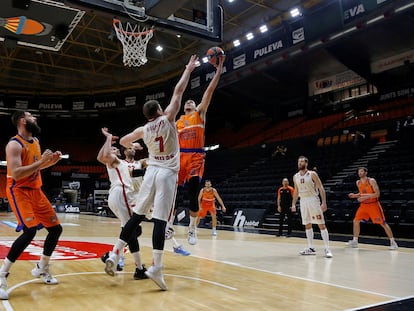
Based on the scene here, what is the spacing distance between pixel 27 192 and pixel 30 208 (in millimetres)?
162

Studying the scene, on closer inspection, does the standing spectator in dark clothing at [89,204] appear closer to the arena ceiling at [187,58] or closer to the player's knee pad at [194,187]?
the arena ceiling at [187,58]

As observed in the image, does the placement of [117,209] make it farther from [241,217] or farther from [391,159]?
[391,159]

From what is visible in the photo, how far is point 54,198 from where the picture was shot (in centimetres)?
2892

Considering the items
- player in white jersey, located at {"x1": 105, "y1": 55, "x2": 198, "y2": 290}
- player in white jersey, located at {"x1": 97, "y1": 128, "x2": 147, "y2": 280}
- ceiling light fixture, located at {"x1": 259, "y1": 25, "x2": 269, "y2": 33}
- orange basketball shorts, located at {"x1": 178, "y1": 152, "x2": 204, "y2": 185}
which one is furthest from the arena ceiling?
player in white jersey, located at {"x1": 105, "y1": 55, "x2": 198, "y2": 290}

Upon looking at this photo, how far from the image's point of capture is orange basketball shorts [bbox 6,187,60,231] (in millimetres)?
3652

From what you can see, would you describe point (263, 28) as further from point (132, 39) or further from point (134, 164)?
point (134, 164)

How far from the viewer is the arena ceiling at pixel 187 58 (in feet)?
59.4

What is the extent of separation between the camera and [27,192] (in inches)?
147

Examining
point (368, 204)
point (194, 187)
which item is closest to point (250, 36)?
point (368, 204)

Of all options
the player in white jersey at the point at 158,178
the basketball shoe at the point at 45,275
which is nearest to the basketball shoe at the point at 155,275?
the player in white jersey at the point at 158,178

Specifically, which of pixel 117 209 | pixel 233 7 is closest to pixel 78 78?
pixel 233 7

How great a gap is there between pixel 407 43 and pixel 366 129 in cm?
512

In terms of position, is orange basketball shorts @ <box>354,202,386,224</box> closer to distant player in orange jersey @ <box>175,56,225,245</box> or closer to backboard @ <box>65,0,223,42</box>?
distant player in orange jersey @ <box>175,56,225,245</box>

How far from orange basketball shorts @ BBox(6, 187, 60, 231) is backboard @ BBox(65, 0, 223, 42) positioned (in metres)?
3.14
